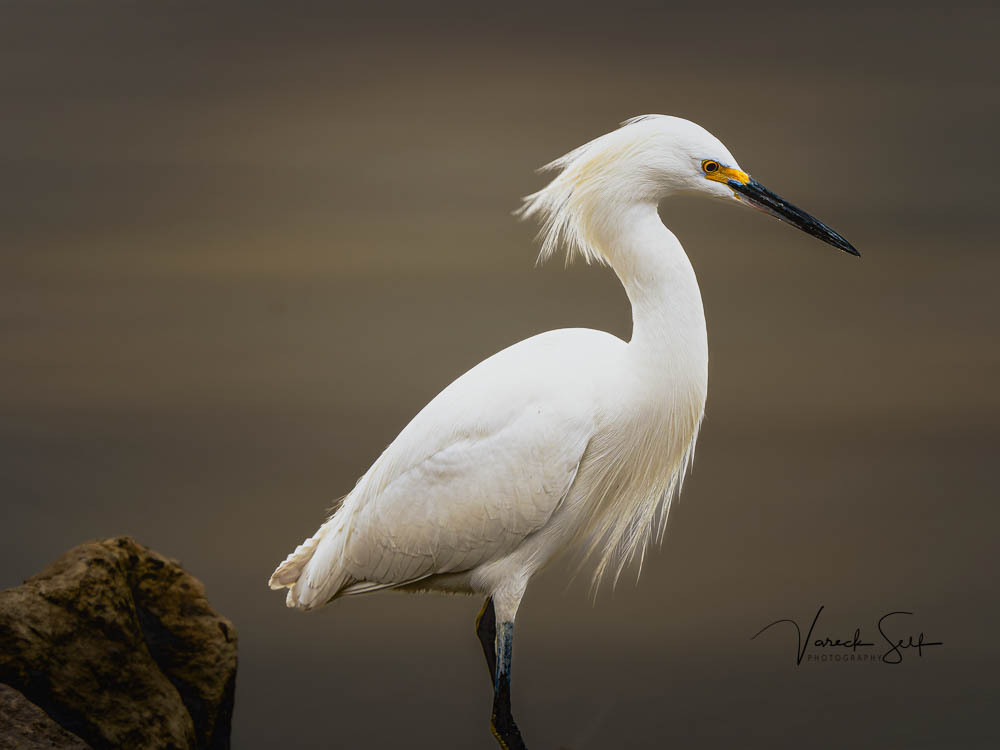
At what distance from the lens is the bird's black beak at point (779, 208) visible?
3102 millimetres

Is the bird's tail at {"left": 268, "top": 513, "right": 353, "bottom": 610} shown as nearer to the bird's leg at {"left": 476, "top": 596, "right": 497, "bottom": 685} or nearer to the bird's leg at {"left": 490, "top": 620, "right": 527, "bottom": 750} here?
the bird's leg at {"left": 476, "top": 596, "right": 497, "bottom": 685}

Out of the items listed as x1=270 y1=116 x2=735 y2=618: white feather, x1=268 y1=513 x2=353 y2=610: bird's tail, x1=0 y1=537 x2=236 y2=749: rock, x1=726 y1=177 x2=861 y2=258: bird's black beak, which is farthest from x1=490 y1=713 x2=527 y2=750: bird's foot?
x1=726 y1=177 x2=861 y2=258: bird's black beak

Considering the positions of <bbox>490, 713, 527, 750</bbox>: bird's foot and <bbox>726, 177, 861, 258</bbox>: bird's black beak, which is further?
<bbox>490, 713, 527, 750</bbox>: bird's foot

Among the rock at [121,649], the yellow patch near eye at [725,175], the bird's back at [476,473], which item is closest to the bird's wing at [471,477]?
the bird's back at [476,473]

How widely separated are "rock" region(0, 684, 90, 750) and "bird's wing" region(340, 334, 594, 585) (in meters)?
0.83

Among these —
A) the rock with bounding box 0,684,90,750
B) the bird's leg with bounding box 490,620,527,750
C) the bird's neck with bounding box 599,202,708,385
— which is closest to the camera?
the rock with bounding box 0,684,90,750

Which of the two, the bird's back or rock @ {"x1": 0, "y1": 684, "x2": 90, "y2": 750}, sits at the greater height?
the bird's back

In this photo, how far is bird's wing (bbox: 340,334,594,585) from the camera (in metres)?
3.12

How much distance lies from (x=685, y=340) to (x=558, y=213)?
0.50 meters

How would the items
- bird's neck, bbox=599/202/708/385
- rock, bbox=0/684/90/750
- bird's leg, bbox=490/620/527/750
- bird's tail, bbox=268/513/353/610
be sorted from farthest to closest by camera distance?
bird's tail, bbox=268/513/353/610
bird's leg, bbox=490/620/527/750
bird's neck, bbox=599/202/708/385
rock, bbox=0/684/90/750

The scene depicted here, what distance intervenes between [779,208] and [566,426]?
0.79 meters

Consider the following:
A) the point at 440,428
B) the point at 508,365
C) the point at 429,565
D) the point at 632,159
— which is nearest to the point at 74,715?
the point at 429,565

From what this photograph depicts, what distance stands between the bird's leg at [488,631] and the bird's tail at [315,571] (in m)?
0.39

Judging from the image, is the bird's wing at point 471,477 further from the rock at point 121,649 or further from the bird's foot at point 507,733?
the rock at point 121,649
